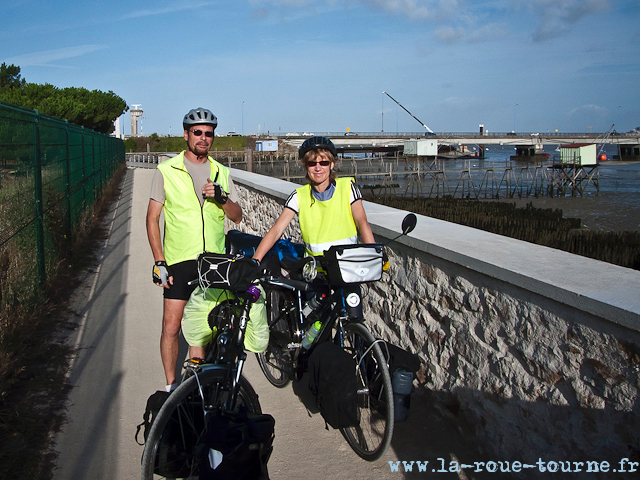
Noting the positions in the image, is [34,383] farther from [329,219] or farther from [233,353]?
[329,219]

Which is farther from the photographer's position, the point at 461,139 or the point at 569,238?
the point at 461,139

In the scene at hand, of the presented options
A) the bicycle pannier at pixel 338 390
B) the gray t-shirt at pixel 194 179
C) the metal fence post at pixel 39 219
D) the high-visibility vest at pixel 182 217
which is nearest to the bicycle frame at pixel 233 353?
the bicycle pannier at pixel 338 390

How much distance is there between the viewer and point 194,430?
274 cm

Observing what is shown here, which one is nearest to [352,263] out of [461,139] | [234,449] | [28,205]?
[234,449]

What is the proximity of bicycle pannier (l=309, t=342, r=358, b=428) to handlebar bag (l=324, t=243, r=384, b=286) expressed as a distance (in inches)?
17.4

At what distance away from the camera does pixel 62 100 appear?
48.9 m

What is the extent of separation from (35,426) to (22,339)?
1.39m

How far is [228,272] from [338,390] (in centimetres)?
89

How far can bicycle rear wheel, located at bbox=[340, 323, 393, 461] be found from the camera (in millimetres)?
2984

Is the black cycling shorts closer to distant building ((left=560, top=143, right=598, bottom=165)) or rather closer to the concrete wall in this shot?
the concrete wall

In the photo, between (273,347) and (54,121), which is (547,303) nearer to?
(273,347)

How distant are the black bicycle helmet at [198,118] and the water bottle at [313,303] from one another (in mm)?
1307

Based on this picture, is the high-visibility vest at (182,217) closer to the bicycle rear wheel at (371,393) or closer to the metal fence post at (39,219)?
the bicycle rear wheel at (371,393)

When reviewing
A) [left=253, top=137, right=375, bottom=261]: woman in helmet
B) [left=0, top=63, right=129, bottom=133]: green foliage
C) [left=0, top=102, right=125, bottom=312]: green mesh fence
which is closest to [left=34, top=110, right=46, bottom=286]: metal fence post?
[left=0, top=102, right=125, bottom=312]: green mesh fence
